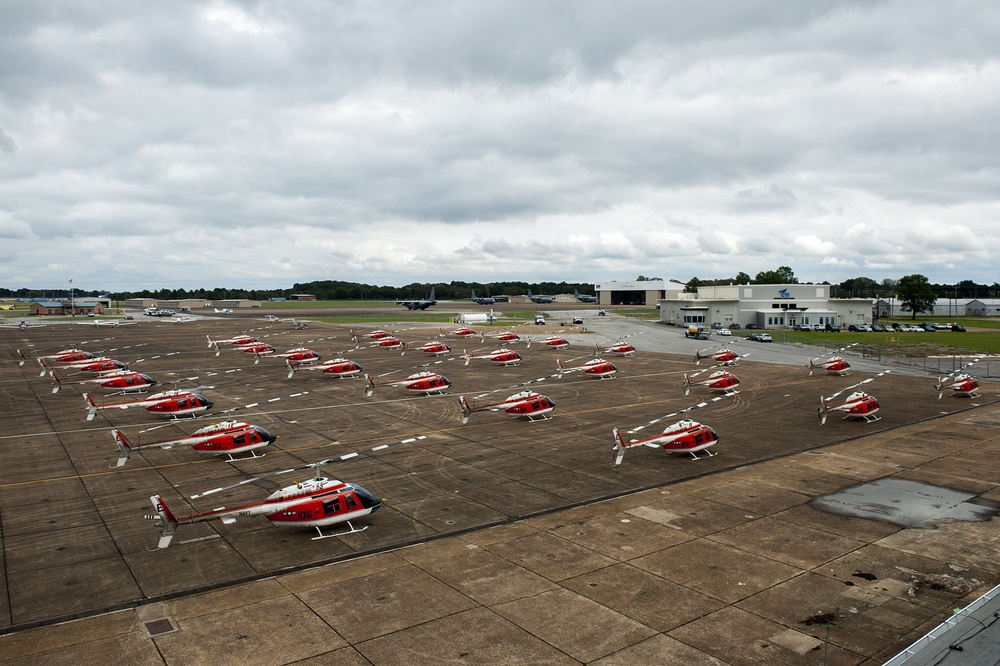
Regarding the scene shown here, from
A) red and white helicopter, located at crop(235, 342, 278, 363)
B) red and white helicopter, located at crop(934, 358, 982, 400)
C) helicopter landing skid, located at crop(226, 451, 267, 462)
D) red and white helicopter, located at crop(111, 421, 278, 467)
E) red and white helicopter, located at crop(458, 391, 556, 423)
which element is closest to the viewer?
red and white helicopter, located at crop(111, 421, 278, 467)

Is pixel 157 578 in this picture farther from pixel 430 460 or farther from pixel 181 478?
pixel 430 460

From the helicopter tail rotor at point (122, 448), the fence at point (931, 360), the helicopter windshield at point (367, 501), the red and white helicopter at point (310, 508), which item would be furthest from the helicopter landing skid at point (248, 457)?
the fence at point (931, 360)

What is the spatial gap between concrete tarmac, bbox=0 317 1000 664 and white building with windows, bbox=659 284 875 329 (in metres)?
82.8

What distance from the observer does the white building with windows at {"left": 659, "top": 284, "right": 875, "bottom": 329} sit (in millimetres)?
125625

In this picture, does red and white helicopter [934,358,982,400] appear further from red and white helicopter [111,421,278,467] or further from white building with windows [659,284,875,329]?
white building with windows [659,284,875,329]

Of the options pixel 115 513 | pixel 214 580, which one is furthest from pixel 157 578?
pixel 115 513

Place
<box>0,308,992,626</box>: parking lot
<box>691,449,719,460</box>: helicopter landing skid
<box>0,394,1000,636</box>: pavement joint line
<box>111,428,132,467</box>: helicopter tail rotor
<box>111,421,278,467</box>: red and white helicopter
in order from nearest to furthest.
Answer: <box>0,394,1000,636</box>: pavement joint line < <box>0,308,992,626</box>: parking lot < <box>111,428,132,467</box>: helicopter tail rotor < <box>111,421,278,467</box>: red and white helicopter < <box>691,449,719,460</box>: helicopter landing skid

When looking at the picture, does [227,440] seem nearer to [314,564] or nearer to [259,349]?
[314,564]

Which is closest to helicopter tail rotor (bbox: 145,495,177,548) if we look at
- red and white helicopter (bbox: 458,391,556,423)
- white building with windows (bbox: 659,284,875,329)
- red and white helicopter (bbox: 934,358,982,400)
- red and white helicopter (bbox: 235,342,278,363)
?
red and white helicopter (bbox: 458,391,556,423)

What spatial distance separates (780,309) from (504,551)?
4738 inches

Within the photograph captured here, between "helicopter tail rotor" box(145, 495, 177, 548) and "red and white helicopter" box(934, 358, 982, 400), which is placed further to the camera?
"red and white helicopter" box(934, 358, 982, 400)

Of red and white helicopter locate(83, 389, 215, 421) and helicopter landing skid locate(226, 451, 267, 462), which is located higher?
red and white helicopter locate(83, 389, 215, 421)

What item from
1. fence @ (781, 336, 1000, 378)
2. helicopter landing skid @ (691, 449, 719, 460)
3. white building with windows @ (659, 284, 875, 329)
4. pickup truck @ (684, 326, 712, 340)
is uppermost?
white building with windows @ (659, 284, 875, 329)

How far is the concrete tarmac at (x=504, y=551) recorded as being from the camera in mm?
16906
